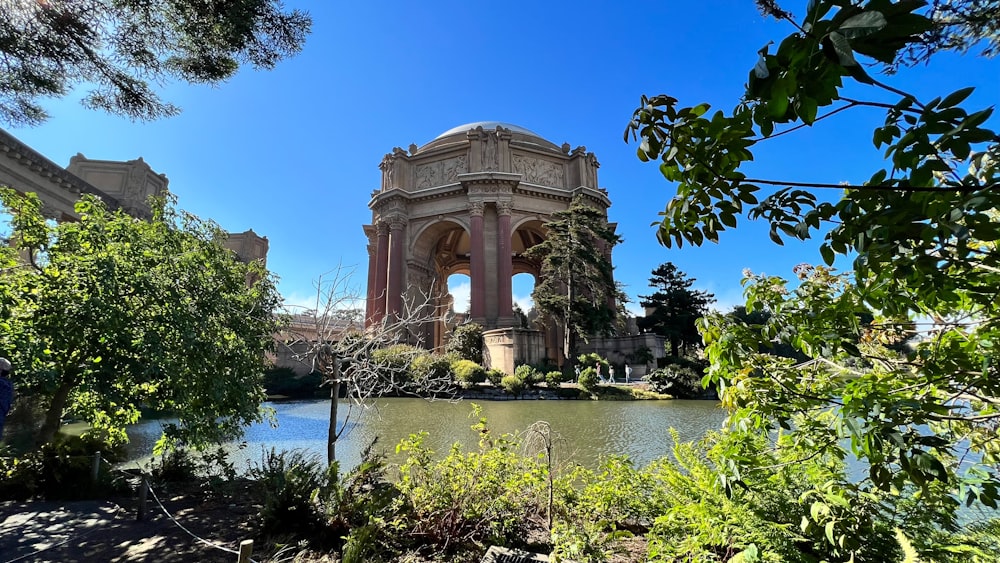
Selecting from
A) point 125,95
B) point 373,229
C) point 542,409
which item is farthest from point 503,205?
point 125,95

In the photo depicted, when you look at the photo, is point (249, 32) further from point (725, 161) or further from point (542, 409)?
point (542, 409)

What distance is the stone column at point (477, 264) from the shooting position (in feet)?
91.5

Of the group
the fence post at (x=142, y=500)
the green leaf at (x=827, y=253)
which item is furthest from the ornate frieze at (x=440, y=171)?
the green leaf at (x=827, y=253)

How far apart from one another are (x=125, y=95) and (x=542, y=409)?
12.4 metres

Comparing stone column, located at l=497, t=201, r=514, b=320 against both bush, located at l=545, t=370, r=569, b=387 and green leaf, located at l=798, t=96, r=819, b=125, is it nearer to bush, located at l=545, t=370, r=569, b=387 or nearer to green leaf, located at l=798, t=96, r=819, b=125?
bush, located at l=545, t=370, r=569, b=387

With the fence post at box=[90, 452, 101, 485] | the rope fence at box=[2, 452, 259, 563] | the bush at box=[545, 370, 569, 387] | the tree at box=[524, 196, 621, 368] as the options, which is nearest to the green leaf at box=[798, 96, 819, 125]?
the rope fence at box=[2, 452, 259, 563]

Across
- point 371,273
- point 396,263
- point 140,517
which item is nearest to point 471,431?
point 140,517

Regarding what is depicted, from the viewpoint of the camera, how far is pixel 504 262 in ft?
94.0

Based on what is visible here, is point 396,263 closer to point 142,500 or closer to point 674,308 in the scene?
point 674,308

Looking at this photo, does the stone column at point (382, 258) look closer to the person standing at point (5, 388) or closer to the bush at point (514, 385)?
the bush at point (514, 385)

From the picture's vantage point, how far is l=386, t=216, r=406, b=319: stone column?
3061 cm

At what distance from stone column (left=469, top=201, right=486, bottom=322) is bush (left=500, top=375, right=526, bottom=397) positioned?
788cm

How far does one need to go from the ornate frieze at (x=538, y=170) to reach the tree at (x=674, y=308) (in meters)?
10.1

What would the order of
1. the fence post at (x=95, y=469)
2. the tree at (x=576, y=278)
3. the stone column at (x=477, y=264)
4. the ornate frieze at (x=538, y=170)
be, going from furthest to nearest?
1. the ornate frieze at (x=538, y=170)
2. the stone column at (x=477, y=264)
3. the tree at (x=576, y=278)
4. the fence post at (x=95, y=469)
